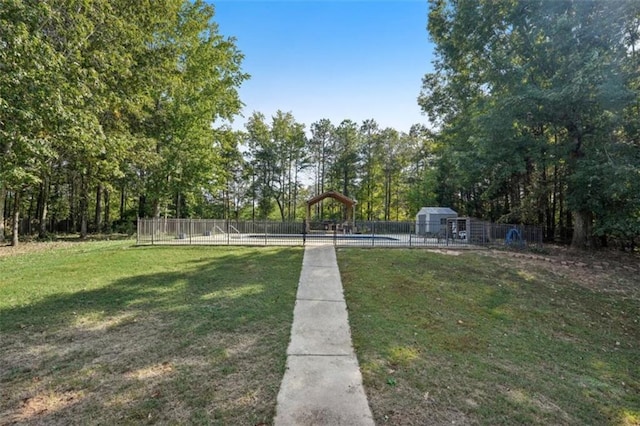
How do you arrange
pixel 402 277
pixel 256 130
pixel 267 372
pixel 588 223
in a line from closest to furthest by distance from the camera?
pixel 267 372 → pixel 402 277 → pixel 588 223 → pixel 256 130

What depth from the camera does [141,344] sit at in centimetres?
427

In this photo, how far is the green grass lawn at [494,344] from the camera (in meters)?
3.21

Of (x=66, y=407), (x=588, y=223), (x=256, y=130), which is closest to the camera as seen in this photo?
(x=66, y=407)

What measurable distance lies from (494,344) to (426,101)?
23.6 m

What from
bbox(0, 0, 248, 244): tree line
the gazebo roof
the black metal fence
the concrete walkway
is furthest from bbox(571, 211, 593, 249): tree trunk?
bbox(0, 0, 248, 244): tree line

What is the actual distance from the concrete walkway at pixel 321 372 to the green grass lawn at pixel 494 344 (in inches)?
6.9

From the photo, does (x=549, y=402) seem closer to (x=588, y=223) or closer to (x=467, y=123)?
(x=588, y=223)

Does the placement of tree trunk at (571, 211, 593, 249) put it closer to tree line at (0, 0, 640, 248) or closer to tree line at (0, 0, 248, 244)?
tree line at (0, 0, 640, 248)

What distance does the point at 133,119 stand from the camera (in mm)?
18531

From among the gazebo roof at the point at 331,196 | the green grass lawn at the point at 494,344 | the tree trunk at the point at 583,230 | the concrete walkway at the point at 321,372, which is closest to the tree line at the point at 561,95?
the tree trunk at the point at 583,230

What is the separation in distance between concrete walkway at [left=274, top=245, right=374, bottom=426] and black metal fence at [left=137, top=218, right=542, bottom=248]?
308 inches

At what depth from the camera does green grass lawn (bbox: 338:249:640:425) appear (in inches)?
127

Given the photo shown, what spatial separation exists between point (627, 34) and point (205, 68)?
68.4 feet

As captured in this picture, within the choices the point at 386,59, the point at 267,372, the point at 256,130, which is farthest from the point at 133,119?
the point at 267,372
